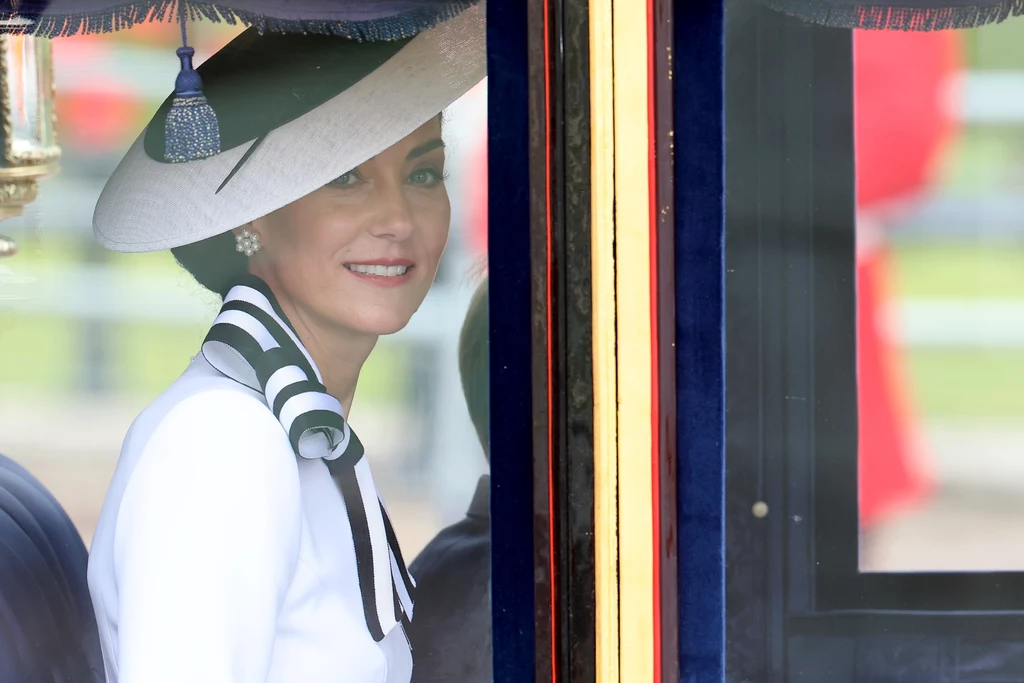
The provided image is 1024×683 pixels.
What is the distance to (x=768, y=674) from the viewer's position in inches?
49.6

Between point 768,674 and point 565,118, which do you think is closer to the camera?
point 565,118

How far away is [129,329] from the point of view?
3.98 feet

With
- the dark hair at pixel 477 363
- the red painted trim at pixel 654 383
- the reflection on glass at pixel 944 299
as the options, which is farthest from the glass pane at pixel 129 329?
the reflection on glass at pixel 944 299

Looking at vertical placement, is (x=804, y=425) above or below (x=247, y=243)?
below

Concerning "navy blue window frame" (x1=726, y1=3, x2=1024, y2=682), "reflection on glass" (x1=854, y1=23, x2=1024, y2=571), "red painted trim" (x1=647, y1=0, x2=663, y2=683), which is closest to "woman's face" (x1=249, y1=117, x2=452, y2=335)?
"red painted trim" (x1=647, y1=0, x2=663, y2=683)

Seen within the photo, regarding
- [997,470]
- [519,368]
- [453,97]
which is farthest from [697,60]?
[997,470]

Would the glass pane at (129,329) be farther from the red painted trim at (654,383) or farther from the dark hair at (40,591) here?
the red painted trim at (654,383)

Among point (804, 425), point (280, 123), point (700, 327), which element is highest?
point (280, 123)

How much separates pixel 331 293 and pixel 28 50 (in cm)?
49

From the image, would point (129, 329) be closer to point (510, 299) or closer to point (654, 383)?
point (510, 299)

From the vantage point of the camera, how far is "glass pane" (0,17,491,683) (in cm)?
121

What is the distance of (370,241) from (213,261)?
20 cm

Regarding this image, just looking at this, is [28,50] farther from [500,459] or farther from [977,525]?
[977,525]

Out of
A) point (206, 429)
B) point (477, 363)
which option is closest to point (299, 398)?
point (206, 429)
